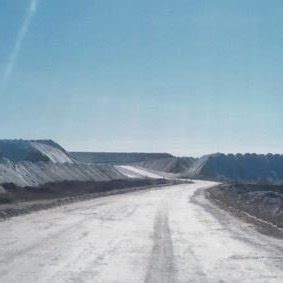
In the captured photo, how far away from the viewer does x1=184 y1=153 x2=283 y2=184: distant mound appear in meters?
134

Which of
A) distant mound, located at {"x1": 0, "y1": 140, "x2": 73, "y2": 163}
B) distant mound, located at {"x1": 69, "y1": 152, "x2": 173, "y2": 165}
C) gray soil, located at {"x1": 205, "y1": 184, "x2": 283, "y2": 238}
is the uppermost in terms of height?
distant mound, located at {"x1": 69, "y1": 152, "x2": 173, "y2": 165}

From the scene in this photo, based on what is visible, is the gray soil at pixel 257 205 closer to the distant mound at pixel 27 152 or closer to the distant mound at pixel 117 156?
the distant mound at pixel 27 152

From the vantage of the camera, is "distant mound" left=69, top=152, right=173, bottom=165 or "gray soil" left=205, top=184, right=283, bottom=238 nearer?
"gray soil" left=205, top=184, right=283, bottom=238

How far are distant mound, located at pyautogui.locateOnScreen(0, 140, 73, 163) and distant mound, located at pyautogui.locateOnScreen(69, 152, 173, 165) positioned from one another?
1841 inches

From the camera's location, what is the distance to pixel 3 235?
20.7m

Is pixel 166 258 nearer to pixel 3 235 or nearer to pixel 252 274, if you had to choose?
pixel 252 274

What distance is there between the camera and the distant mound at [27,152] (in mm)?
107488

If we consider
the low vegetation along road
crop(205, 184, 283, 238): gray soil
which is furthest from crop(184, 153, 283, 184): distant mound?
the low vegetation along road

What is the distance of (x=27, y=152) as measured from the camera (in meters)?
113

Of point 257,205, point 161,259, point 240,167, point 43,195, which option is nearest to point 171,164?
point 240,167

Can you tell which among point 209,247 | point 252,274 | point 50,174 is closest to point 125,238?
point 209,247

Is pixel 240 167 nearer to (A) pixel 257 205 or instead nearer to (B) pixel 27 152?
(B) pixel 27 152

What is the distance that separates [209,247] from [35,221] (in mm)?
10942

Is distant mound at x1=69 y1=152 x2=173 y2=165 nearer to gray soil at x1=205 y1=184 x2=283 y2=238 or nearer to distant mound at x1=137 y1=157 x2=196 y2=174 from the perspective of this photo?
distant mound at x1=137 y1=157 x2=196 y2=174
